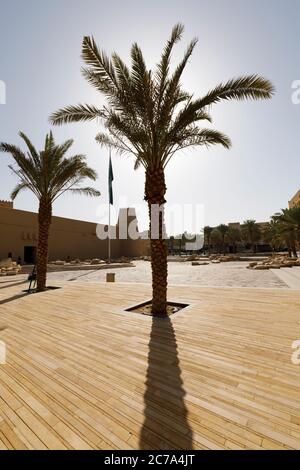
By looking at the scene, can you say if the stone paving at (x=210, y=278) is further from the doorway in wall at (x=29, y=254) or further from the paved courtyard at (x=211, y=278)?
the doorway in wall at (x=29, y=254)

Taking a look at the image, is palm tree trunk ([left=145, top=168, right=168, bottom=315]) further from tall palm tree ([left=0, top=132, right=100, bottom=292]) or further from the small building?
the small building

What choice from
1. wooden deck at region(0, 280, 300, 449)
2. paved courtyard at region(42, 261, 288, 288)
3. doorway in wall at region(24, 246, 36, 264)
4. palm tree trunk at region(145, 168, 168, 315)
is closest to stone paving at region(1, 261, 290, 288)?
paved courtyard at region(42, 261, 288, 288)

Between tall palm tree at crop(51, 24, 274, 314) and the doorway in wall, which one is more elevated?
tall palm tree at crop(51, 24, 274, 314)

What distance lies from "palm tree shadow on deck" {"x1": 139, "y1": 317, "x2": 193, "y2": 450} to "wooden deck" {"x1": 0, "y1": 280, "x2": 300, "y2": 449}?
0.04ft

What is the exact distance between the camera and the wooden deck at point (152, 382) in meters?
2.40

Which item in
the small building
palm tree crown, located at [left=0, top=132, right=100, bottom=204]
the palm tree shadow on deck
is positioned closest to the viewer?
the palm tree shadow on deck

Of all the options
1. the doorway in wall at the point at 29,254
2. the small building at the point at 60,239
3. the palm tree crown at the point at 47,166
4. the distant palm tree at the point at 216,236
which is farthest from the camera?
the distant palm tree at the point at 216,236

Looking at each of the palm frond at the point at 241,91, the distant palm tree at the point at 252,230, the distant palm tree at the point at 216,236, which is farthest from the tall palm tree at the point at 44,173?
the distant palm tree at the point at 216,236

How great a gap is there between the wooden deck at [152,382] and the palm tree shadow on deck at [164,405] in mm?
12

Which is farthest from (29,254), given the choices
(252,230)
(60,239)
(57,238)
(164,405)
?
(252,230)

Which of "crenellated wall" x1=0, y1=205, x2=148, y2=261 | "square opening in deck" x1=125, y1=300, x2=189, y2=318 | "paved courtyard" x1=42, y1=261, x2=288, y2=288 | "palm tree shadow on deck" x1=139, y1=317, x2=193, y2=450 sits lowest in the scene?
"paved courtyard" x1=42, y1=261, x2=288, y2=288

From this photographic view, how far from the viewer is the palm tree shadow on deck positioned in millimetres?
2312
